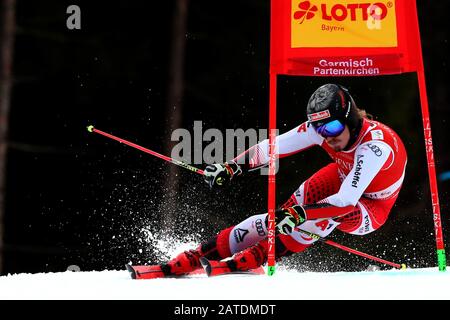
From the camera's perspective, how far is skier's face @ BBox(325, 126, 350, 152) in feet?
19.7

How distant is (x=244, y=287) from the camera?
204 inches

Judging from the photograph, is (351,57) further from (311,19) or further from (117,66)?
(117,66)

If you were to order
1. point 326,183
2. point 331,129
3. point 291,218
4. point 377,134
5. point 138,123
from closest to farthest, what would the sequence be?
point 291,218 → point 331,129 → point 377,134 → point 326,183 → point 138,123

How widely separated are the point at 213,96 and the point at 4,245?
4140mm

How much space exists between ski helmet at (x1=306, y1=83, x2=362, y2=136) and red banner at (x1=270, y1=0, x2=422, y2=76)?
30 centimetres

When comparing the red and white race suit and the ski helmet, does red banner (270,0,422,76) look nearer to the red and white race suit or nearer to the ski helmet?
the ski helmet

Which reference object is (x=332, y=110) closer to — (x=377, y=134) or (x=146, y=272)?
(x=377, y=134)

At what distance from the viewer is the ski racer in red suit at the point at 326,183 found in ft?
19.2

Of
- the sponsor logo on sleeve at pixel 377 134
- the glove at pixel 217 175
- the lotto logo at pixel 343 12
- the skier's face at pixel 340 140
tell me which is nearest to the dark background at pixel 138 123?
the glove at pixel 217 175

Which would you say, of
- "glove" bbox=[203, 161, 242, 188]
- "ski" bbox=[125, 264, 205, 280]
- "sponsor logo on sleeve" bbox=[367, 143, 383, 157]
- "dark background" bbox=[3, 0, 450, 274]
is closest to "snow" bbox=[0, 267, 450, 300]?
"ski" bbox=[125, 264, 205, 280]

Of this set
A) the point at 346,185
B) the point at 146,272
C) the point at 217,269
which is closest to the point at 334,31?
the point at 346,185

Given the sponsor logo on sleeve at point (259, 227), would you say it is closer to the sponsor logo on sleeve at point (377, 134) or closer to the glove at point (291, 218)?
the glove at point (291, 218)

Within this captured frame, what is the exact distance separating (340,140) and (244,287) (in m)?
1.50

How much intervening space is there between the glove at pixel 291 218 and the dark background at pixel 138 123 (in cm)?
569
